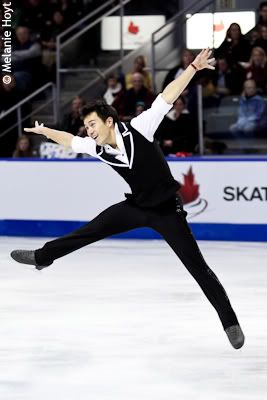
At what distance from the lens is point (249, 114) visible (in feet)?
43.7

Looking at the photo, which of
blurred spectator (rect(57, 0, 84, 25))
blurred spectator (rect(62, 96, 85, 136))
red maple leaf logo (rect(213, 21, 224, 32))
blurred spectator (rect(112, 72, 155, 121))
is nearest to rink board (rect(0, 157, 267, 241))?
blurred spectator (rect(62, 96, 85, 136))

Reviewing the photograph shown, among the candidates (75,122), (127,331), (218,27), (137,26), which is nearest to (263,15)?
(218,27)

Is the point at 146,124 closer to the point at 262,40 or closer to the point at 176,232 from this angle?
the point at 176,232

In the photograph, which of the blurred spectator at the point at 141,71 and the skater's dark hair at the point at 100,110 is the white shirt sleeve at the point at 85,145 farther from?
the blurred spectator at the point at 141,71

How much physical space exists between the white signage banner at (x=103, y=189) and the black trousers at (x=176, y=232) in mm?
5558

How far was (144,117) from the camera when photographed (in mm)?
6250

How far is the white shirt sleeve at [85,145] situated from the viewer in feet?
21.5

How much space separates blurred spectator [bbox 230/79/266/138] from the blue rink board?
150 cm

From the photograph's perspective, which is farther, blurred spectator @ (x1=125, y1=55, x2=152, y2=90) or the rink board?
blurred spectator @ (x1=125, y1=55, x2=152, y2=90)

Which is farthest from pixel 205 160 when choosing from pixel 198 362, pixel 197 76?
pixel 198 362

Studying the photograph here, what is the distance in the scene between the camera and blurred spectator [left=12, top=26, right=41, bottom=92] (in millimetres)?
15688

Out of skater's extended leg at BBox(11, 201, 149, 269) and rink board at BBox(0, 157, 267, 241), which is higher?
skater's extended leg at BBox(11, 201, 149, 269)

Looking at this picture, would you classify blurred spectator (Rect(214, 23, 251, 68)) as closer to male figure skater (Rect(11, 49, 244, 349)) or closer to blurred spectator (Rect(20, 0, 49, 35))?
blurred spectator (Rect(20, 0, 49, 35))

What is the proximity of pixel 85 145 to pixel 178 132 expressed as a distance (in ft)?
22.3
